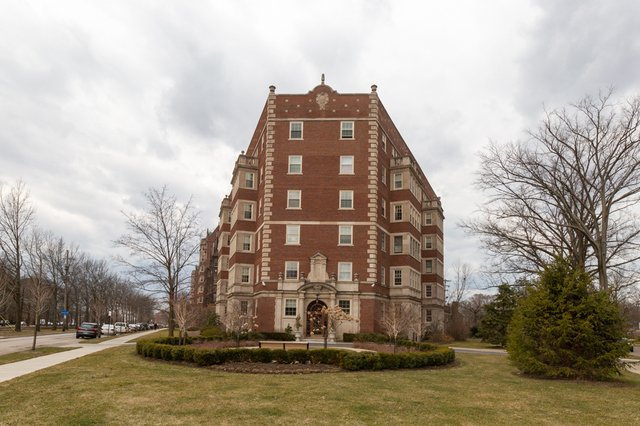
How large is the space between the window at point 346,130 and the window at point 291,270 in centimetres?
1152

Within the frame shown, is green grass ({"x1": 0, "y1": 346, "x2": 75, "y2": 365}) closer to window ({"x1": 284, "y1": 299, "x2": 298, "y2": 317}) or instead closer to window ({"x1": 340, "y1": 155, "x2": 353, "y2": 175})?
window ({"x1": 284, "y1": 299, "x2": 298, "y2": 317})

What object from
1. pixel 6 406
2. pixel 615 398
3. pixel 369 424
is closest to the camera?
pixel 369 424

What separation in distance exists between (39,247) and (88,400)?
58.9m

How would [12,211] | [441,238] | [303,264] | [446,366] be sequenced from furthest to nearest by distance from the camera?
[441,238] → [12,211] → [303,264] → [446,366]

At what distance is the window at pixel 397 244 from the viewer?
1762 inches

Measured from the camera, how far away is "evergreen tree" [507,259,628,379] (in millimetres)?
16312

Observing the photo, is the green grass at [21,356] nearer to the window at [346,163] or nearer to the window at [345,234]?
the window at [345,234]

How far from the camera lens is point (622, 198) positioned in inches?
1123

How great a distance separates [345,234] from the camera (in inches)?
1597

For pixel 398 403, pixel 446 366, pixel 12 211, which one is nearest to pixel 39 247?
pixel 12 211

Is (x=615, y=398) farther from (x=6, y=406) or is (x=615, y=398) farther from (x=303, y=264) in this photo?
(x=303, y=264)

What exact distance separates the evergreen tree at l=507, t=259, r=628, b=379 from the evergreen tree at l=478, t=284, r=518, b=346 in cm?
2147

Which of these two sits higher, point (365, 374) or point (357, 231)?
point (357, 231)

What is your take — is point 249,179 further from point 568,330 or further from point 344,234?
A: point 568,330
